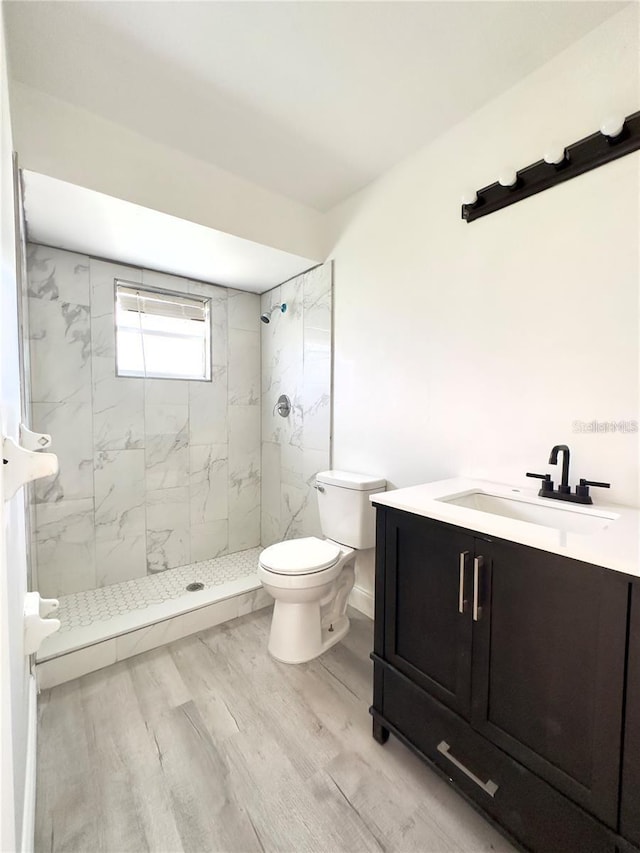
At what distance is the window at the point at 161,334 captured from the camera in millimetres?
2494

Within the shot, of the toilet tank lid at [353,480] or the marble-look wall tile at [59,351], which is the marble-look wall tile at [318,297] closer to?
the toilet tank lid at [353,480]

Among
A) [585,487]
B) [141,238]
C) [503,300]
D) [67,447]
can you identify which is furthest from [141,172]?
[585,487]

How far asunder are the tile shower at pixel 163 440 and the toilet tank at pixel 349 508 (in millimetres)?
377

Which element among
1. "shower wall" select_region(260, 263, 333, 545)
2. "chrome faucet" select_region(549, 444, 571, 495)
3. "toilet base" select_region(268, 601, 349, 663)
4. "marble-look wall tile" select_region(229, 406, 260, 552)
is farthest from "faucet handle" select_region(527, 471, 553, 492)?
"marble-look wall tile" select_region(229, 406, 260, 552)

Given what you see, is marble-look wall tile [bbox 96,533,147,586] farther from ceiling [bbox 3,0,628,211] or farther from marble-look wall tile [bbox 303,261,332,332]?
ceiling [bbox 3,0,628,211]

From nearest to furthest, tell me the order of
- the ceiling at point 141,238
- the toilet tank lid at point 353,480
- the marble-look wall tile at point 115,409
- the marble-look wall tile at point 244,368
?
the ceiling at point 141,238
the toilet tank lid at point 353,480
the marble-look wall tile at point 115,409
the marble-look wall tile at point 244,368

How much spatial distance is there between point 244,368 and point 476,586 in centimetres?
234

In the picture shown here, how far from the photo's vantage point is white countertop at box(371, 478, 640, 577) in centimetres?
86

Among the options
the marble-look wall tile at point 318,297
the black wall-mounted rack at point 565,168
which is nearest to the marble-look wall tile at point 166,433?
the marble-look wall tile at point 318,297

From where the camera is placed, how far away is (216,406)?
2.87 m

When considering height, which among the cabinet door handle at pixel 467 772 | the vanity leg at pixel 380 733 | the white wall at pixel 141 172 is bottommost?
the vanity leg at pixel 380 733

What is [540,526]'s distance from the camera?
1073mm

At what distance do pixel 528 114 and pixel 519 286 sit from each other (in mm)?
647

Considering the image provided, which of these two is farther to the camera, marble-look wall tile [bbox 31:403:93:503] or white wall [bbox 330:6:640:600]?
marble-look wall tile [bbox 31:403:93:503]
